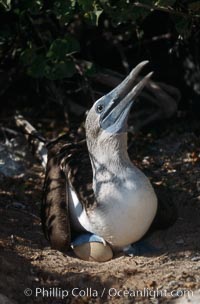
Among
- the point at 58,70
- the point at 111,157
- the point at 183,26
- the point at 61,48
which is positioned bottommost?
the point at 111,157

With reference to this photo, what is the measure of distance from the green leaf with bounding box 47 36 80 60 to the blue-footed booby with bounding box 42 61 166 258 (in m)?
0.71

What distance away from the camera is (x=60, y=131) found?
8758mm

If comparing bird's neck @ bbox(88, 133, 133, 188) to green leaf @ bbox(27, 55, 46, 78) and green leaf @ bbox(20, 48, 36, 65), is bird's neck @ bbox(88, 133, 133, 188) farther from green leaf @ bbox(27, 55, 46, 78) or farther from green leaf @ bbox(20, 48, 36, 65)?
green leaf @ bbox(20, 48, 36, 65)

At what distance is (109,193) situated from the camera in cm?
612

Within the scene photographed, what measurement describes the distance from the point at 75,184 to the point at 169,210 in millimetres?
805

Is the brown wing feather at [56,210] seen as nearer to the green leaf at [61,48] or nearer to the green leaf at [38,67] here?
the green leaf at [38,67]

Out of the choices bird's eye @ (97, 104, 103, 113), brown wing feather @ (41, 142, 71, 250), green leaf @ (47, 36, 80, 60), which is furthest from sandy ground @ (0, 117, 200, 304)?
green leaf @ (47, 36, 80, 60)

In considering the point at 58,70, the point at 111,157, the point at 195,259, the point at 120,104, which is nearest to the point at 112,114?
the point at 120,104

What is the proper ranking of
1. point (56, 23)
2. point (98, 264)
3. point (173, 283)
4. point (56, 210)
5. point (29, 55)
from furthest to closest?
point (56, 23), point (29, 55), point (56, 210), point (98, 264), point (173, 283)

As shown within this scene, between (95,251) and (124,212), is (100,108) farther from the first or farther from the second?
(95,251)

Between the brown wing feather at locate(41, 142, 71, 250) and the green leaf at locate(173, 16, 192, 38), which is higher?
the green leaf at locate(173, 16, 192, 38)

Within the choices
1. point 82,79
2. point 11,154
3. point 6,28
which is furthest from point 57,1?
point 11,154

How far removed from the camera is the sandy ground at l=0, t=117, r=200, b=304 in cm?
554

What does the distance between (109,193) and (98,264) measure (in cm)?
57
